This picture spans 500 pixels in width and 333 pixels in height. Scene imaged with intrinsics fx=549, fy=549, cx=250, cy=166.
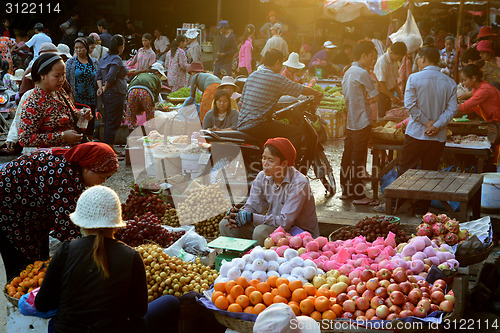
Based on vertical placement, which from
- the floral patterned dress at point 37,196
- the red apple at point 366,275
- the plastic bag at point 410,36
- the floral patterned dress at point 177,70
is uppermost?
the plastic bag at point 410,36

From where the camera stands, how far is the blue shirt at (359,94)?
6.94 meters

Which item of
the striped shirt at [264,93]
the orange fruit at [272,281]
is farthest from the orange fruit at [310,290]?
the striped shirt at [264,93]

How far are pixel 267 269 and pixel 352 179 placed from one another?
3.83 m

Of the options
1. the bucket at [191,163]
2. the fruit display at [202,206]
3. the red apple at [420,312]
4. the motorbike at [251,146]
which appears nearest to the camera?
the red apple at [420,312]

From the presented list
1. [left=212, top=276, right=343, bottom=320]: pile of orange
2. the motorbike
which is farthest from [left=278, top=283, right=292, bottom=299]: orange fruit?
the motorbike

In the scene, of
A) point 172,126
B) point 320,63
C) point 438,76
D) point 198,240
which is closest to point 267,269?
point 198,240

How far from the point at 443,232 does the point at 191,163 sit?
372 centimetres

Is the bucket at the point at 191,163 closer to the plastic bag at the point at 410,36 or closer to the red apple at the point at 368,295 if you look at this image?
the red apple at the point at 368,295

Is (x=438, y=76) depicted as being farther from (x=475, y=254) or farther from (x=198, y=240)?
(x=198, y=240)

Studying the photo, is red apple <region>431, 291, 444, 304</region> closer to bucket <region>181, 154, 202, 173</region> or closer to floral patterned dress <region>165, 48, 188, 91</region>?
bucket <region>181, 154, 202, 173</region>

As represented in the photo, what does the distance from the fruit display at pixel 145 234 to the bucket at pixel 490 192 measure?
147 inches

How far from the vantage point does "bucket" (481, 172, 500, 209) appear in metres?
6.28

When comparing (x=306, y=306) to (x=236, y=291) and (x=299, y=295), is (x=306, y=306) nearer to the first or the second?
(x=299, y=295)

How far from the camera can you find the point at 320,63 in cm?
1559
